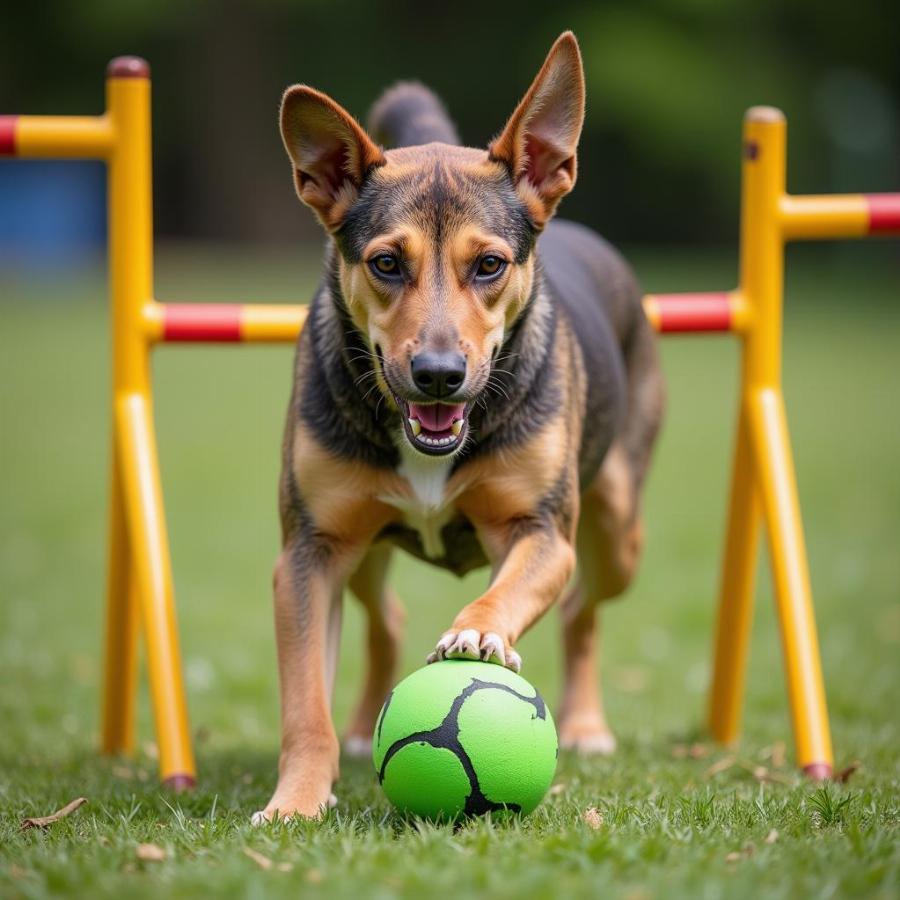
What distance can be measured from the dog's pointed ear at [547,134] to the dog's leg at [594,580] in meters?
1.57

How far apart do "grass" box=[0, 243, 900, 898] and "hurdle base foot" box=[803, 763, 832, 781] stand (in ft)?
0.42

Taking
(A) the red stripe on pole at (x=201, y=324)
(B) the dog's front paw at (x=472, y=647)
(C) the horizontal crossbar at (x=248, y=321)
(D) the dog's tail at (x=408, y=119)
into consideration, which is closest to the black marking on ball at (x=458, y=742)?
(B) the dog's front paw at (x=472, y=647)

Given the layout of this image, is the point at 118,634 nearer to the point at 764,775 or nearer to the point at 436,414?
the point at 436,414

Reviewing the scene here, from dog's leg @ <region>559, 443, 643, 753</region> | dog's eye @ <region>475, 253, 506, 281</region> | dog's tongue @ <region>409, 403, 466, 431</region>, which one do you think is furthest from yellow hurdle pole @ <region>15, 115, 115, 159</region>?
dog's leg @ <region>559, 443, 643, 753</region>

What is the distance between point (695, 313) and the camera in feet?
19.3

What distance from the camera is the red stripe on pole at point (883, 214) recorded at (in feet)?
18.6

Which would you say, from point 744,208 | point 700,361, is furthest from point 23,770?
point 700,361

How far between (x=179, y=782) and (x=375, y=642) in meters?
1.37

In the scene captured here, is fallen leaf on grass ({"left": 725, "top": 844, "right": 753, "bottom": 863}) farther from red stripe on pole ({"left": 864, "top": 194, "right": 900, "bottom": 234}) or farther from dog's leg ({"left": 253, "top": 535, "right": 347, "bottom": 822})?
red stripe on pole ({"left": 864, "top": 194, "right": 900, "bottom": 234})

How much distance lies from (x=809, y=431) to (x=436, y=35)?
98.4 feet

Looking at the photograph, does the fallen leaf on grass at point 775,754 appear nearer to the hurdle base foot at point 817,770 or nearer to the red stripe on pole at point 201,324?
the hurdle base foot at point 817,770

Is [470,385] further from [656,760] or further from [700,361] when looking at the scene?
[700,361]

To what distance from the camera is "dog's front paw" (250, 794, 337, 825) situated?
4086mm

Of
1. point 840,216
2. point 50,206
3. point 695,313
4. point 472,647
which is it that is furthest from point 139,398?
point 50,206
